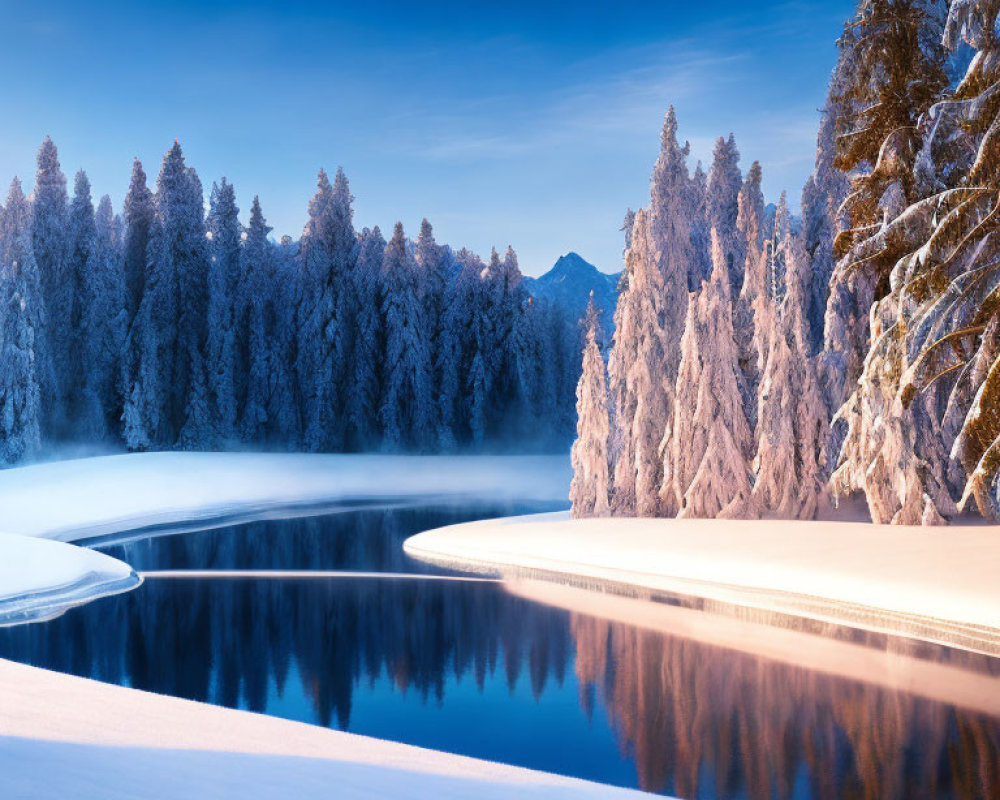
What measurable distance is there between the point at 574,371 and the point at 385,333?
17.6 metres

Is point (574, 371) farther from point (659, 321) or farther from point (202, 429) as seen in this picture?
point (659, 321)

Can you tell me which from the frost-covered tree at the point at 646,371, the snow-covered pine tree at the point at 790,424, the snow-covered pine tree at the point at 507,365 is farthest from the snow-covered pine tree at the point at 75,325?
the snow-covered pine tree at the point at 790,424

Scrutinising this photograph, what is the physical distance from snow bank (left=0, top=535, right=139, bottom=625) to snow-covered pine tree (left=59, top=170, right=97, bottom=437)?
28.2 metres

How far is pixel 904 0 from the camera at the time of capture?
19234 mm

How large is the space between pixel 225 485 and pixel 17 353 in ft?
31.2

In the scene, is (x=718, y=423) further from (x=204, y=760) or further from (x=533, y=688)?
(x=204, y=760)

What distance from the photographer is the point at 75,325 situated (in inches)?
1754

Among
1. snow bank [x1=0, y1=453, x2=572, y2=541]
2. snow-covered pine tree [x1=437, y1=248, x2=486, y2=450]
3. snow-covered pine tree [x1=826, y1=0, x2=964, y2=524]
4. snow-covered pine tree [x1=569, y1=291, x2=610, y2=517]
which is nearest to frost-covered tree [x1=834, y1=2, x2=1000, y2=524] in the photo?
snow-covered pine tree [x1=826, y1=0, x2=964, y2=524]

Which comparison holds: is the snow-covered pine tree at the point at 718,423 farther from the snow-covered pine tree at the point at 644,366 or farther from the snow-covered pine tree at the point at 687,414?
the snow-covered pine tree at the point at 644,366

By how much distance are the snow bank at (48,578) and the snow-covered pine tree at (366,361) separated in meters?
33.0

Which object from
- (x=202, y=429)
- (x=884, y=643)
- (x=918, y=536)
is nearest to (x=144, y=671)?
(x=884, y=643)

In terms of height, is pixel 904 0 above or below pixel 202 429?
above

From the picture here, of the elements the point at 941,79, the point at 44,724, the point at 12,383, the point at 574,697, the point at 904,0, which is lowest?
the point at 574,697

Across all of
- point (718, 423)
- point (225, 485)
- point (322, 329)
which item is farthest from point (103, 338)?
point (718, 423)
